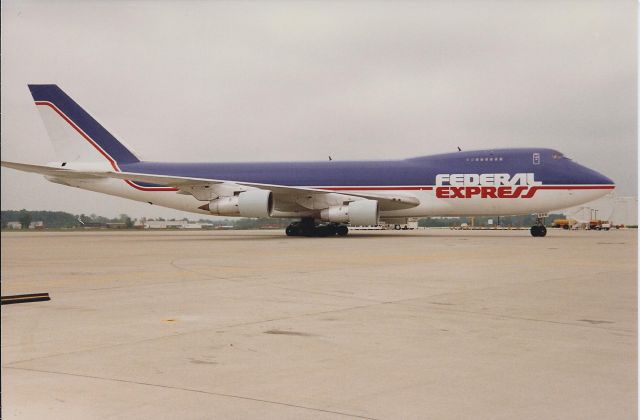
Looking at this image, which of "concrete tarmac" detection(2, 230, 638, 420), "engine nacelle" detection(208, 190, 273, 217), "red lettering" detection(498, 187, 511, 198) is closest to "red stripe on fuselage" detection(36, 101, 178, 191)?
"engine nacelle" detection(208, 190, 273, 217)

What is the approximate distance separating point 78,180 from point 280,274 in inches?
1029

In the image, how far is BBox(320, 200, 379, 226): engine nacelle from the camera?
27906 millimetres

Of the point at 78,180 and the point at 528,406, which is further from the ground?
the point at 78,180

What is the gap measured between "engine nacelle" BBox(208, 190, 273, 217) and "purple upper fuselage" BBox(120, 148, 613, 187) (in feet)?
11.8

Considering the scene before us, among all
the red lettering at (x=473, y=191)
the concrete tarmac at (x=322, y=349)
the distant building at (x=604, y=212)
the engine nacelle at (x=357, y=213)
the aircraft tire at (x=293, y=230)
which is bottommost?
the concrete tarmac at (x=322, y=349)

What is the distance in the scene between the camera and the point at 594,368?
472cm

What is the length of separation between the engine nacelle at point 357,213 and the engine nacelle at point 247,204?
9.64 feet

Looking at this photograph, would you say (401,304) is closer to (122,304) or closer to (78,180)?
(122,304)

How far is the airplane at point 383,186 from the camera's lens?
1142 inches

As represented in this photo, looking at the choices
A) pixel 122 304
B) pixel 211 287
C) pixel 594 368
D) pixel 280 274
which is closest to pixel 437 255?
pixel 280 274

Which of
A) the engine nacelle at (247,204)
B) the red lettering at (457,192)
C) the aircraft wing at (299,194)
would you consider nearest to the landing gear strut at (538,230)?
the red lettering at (457,192)

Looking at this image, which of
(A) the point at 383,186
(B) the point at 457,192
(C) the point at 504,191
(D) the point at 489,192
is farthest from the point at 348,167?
(C) the point at 504,191

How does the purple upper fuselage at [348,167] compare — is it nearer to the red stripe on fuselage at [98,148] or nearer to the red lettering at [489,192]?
the red stripe on fuselage at [98,148]

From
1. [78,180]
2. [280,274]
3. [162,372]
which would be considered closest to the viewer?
[162,372]
